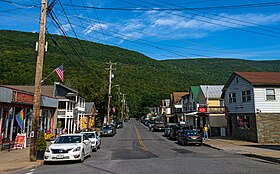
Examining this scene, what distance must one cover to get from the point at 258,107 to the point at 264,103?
748 mm

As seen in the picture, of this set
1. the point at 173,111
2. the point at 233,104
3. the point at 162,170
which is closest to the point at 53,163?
the point at 162,170

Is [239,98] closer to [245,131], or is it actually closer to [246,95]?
[246,95]

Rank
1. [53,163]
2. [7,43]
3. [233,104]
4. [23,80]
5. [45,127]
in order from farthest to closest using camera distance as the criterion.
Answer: [7,43] → [23,80] → [233,104] → [45,127] → [53,163]

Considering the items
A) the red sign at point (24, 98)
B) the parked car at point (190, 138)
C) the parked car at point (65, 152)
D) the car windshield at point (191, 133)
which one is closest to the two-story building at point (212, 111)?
the car windshield at point (191, 133)

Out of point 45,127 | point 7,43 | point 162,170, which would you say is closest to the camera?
point 162,170

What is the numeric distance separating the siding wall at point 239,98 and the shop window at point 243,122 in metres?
0.72

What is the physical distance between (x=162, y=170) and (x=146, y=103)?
108m

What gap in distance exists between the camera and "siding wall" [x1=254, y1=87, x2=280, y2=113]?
2344cm

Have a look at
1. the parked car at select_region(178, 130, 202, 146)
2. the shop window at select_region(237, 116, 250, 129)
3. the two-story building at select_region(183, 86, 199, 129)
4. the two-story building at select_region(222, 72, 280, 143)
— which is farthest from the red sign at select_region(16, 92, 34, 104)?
the two-story building at select_region(183, 86, 199, 129)

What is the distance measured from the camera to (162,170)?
10234 millimetres

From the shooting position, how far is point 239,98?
26422mm

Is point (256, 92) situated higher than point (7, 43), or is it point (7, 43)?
point (7, 43)

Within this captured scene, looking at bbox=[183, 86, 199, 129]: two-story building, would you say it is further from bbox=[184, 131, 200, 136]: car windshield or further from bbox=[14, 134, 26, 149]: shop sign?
bbox=[14, 134, 26, 149]: shop sign

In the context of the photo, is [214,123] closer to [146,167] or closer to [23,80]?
[146,167]
